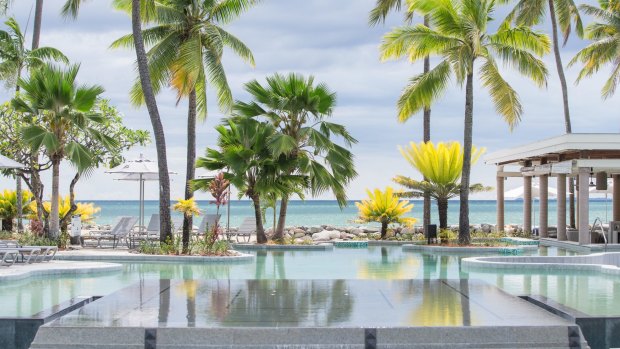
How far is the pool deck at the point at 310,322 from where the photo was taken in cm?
826

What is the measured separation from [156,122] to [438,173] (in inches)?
372

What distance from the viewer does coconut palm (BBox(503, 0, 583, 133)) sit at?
29.9m

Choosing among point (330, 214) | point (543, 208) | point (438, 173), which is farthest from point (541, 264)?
point (330, 214)

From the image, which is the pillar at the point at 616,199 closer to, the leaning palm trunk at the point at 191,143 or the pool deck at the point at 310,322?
the leaning palm trunk at the point at 191,143

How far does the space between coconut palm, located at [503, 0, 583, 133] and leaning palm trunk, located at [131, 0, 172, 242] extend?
15317mm

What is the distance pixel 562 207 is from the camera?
2561cm

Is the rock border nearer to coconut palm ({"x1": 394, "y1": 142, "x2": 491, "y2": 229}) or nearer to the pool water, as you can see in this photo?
the pool water

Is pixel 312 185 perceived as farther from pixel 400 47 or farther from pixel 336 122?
pixel 400 47

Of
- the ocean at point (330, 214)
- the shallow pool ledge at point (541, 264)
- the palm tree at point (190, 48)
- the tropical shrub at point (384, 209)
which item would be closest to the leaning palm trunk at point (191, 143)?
the palm tree at point (190, 48)

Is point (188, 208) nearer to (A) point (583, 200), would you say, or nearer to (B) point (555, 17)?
(A) point (583, 200)

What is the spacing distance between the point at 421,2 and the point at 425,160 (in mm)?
5379

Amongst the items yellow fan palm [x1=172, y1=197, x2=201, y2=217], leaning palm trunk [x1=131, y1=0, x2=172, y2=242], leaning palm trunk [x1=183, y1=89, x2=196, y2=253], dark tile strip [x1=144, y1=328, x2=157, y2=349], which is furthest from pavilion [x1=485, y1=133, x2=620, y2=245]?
dark tile strip [x1=144, y1=328, x2=157, y2=349]

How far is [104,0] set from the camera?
23.6m

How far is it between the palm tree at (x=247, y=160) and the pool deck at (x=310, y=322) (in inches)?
509
